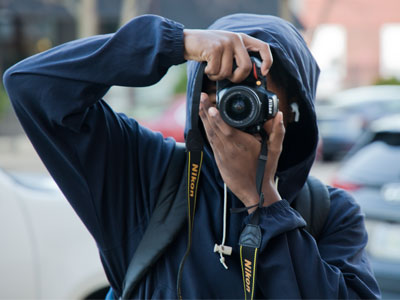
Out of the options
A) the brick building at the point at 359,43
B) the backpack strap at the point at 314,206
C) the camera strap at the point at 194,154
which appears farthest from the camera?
the brick building at the point at 359,43

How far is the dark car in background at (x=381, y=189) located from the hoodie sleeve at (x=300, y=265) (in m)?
1.86

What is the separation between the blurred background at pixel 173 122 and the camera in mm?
3100

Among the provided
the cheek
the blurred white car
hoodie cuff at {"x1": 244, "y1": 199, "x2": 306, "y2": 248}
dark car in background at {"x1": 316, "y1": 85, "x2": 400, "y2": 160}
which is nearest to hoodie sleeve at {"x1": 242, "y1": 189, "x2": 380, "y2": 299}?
hoodie cuff at {"x1": 244, "y1": 199, "x2": 306, "y2": 248}

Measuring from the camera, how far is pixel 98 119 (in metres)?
1.61

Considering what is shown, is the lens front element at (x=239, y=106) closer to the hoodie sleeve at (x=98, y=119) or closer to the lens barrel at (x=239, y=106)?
the lens barrel at (x=239, y=106)

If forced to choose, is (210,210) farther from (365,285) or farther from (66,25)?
(66,25)

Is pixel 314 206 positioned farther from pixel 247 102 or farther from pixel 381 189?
pixel 381 189

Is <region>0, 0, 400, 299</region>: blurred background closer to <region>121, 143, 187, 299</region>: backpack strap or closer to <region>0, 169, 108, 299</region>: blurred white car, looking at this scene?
<region>0, 169, 108, 299</region>: blurred white car

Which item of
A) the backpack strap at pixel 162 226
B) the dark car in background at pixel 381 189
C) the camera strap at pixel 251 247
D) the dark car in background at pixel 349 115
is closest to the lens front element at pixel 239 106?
the camera strap at pixel 251 247

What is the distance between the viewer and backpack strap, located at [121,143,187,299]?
1.55 metres

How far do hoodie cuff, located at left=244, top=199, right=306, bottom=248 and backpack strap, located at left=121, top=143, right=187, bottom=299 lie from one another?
193mm

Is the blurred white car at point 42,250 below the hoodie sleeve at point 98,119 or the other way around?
below

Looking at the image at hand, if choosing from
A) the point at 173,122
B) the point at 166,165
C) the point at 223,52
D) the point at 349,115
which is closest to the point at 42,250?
the point at 166,165

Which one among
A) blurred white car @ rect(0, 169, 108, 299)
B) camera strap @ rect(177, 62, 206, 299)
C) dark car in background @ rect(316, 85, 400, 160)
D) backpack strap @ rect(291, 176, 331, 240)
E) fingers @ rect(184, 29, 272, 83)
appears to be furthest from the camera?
dark car in background @ rect(316, 85, 400, 160)
